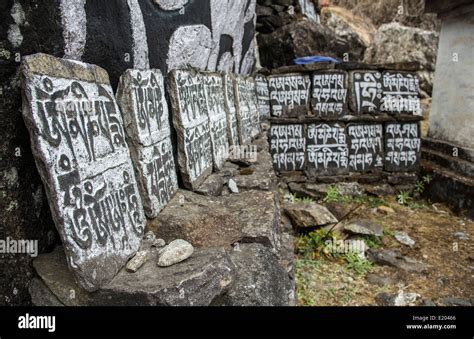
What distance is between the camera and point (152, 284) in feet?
4.28

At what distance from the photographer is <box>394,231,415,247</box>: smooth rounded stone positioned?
4367 mm

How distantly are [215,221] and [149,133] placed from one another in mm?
570

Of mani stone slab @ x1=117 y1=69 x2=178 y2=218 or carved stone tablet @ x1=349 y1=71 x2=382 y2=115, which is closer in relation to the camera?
mani stone slab @ x1=117 y1=69 x2=178 y2=218

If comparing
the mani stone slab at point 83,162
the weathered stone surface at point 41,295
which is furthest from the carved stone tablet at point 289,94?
the weathered stone surface at point 41,295

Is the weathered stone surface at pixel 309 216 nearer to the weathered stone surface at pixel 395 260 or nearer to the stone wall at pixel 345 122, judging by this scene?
the weathered stone surface at pixel 395 260

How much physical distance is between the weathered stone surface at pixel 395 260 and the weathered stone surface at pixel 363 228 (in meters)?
0.27

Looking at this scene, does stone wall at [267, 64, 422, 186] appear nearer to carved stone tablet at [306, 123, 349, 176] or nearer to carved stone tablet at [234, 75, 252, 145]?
carved stone tablet at [306, 123, 349, 176]

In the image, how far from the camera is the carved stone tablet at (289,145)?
6340 millimetres

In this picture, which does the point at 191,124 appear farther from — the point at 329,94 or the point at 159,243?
the point at 329,94

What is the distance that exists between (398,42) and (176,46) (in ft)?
32.3

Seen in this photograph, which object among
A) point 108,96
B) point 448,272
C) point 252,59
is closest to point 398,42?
point 252,59

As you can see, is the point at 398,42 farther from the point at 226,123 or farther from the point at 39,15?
the point at 39,15

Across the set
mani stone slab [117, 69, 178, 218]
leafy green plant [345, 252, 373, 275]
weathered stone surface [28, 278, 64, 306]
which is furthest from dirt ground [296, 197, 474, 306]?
weathered stone surface [28, 278, 64, 306]

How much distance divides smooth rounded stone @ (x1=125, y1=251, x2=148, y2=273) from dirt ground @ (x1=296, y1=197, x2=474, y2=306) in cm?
198
